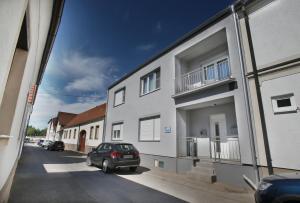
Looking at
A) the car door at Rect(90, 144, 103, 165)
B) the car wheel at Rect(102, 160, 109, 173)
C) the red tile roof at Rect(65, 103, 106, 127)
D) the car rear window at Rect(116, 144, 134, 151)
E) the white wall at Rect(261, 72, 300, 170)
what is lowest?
the car wheel at Rect(102, 160, 109, 173)

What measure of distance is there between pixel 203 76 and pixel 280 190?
26.9 ft

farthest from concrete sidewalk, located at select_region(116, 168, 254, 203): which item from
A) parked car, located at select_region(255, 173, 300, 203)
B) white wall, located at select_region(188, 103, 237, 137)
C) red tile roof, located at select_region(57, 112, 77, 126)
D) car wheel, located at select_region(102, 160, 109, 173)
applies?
red tile roof, located at select_region(57, 112, 77, 126)

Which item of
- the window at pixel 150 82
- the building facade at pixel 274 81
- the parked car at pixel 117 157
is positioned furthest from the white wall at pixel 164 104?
the parked car at pixel 117 157

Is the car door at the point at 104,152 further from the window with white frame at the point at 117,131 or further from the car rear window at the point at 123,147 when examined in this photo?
the window with white frame at the point at 117,131

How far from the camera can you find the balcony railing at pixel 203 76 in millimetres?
9445

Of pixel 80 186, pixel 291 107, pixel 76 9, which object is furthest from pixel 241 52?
pixel 80 186

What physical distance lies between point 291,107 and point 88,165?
11.4 metres

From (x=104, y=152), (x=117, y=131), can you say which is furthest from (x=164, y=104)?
(x=117, y=131)

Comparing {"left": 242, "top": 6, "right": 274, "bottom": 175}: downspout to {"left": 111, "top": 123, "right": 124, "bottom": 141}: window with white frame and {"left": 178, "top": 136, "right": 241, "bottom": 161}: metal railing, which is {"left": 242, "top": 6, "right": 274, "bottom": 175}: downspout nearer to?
{"left": 178, "top": 136, "right": 241, "bottom": 161}: metal railing

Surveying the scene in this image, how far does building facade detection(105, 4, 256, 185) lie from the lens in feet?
24.8

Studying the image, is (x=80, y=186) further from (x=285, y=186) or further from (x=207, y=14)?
(x=207, y=14)

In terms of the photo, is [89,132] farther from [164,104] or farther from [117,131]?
[164,104]

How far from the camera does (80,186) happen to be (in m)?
Answer: 6.39

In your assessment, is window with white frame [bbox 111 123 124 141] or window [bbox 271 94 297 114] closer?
window [bbox 271 94 297 114]
